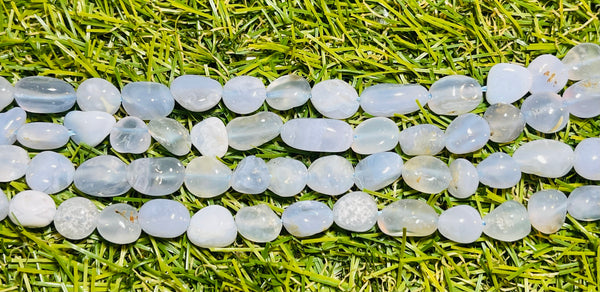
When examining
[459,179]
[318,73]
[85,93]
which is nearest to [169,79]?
[85,93]

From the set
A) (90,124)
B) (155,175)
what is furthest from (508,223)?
(90,124)

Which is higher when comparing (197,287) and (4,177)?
(4,177)

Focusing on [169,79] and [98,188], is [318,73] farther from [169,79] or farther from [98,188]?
[98,188]

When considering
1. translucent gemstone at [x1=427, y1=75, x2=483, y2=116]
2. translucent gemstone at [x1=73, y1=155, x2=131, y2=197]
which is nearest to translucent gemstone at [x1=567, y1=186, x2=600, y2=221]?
translucent gemstone at [x1=427, y1=75, x2=483, y2=116]

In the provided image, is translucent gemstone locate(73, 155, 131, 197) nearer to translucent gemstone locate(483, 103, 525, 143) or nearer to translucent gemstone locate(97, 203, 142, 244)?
translucent gemstone locate(97, 203, 142, 244)

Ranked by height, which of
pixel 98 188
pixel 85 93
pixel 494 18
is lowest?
pixel 98 188

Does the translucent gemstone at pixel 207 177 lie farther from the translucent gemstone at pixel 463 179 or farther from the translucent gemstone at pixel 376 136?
the translucent gemstone at pixel 463 179

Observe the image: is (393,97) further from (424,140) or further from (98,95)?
(98,95)
